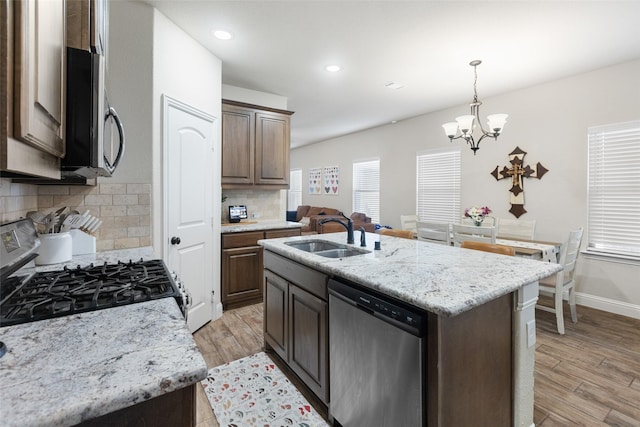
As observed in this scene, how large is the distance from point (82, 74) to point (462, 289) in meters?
1.51

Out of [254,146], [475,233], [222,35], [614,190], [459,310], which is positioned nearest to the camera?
[459,310]

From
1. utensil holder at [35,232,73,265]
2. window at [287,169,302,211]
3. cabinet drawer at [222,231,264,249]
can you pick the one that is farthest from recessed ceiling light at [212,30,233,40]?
window at [287,169,302,211]

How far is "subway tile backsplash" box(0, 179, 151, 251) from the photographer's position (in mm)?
1837

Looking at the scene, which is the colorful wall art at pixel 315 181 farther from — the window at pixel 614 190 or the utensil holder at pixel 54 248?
the utensil holder at pixel 54 248

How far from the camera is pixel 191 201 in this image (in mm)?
2775

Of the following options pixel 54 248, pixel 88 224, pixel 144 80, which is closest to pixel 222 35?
pixel 144 80

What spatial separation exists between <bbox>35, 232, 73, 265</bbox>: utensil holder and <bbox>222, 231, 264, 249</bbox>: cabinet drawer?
5.45 feet

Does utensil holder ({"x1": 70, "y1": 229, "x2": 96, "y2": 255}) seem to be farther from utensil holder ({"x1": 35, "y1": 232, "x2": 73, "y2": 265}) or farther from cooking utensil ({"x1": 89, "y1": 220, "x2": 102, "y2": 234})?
utensil holder ({"x1": 35, "y1": 232, "x2": 73, "y2": 265})

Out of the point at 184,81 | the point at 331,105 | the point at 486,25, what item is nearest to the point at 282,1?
the point at 184,81

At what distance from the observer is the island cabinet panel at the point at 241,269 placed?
10.9ft

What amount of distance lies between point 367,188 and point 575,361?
15.2 feet

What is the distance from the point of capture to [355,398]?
148 centimetres

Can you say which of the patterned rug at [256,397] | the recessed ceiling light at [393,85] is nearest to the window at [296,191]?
the recessed ceiling light at [393,85]

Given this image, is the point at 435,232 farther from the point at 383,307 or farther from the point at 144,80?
the point at 144,80
